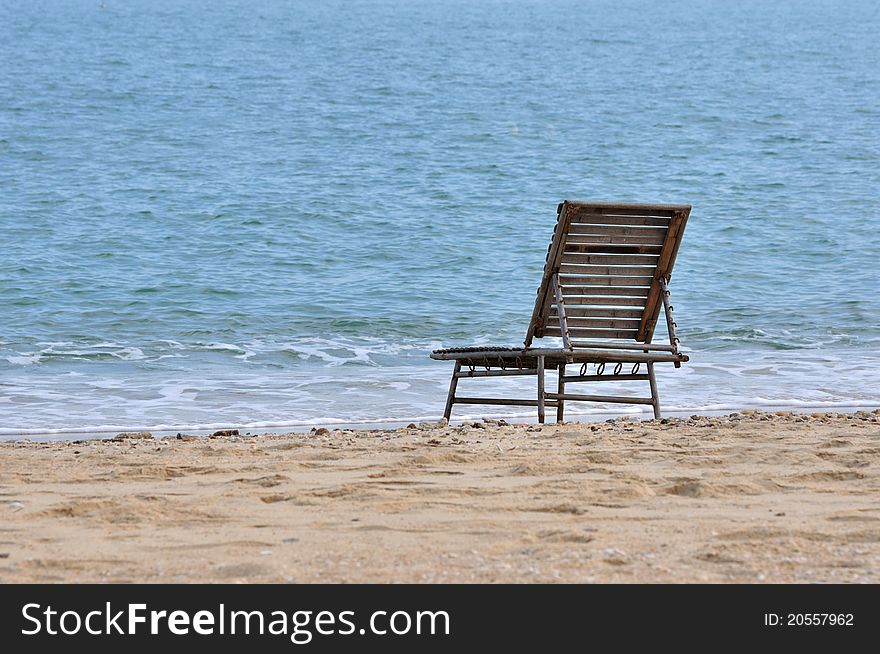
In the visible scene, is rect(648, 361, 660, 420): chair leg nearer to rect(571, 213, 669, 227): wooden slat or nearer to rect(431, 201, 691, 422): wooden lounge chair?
rect(431, 201, 691, 422): wooden lounge chair

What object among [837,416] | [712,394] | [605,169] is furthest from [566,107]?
[837,416]

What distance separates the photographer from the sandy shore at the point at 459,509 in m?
2.63

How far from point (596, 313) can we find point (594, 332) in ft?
0.37

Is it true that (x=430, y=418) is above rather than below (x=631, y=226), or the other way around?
below

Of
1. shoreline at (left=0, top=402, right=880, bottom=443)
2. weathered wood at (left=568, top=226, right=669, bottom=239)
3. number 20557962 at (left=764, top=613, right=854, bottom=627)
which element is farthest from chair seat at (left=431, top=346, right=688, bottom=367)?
number 20557962 at (left=764, top=613, right=854, bottom=627)

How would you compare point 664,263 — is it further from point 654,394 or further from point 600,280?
point 654,394

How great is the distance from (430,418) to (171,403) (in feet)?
5.60

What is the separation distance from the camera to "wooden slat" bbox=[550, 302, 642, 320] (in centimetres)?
577

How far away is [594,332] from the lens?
588 centimetres

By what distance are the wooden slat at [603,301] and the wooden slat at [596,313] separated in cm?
1

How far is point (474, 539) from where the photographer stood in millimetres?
2908

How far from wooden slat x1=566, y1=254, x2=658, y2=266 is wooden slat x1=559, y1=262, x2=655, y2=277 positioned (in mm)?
22

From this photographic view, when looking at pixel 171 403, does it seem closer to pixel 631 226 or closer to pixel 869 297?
pixel 631 226

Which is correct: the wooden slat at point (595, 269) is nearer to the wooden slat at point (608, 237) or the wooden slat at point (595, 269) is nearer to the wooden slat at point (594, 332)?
the wooden slat at point (608, 237)
